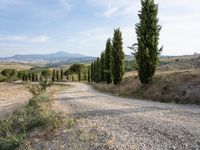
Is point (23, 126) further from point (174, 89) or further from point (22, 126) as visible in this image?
point (174, 89)

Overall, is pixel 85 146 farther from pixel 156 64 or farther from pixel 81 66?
pixel 81 66

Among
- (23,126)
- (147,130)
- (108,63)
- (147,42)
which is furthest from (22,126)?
(108,63)

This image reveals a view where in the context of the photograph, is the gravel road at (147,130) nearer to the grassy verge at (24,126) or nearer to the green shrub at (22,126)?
the grassy verge at (24,126)

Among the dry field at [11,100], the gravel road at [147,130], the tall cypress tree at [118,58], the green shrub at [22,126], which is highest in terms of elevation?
the tall cypress tree at [118,58]

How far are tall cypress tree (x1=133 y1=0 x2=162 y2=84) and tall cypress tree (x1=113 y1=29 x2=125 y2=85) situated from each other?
17322 mm

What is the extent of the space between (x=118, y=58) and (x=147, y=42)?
63.8 feet

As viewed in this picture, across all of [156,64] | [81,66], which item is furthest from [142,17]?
[81,66]

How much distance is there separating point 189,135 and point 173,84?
58.1 feet

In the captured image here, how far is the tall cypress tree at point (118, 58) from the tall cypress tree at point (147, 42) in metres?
17.3

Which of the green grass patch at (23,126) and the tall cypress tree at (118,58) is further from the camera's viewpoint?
the tall cypress tree at (118,58)

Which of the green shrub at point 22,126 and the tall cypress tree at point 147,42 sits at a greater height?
the tall cypress tree at point 147,42

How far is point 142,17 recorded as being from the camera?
34.8m

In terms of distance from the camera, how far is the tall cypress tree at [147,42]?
33.3 m

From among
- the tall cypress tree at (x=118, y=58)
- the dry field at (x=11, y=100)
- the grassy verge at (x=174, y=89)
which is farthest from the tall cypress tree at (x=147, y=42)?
the tall cypress tree at (x=118, y=58)
